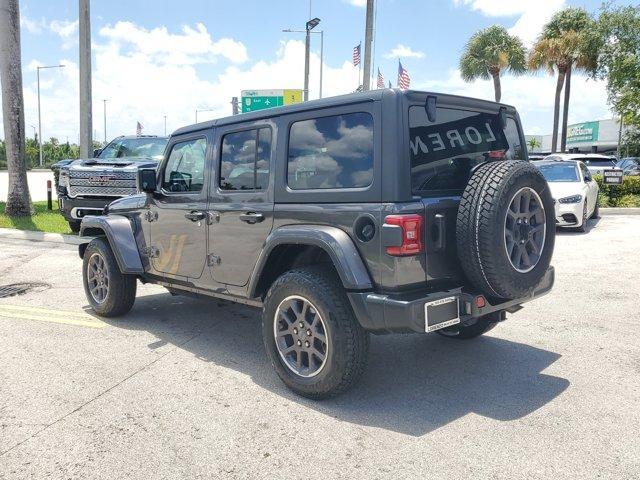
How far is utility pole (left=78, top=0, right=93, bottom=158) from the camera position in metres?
14.0

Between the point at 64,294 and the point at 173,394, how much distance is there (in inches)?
143

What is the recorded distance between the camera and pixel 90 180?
10.6m

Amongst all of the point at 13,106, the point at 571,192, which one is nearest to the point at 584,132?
the point at 571,192

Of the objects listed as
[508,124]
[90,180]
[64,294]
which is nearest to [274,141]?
[508,124]

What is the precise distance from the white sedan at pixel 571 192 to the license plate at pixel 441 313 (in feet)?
25.4

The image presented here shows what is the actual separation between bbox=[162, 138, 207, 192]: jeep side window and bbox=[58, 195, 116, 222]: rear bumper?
5911 millimetres

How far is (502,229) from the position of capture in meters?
3.36

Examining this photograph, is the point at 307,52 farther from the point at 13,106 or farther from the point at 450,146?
the point at 450,146

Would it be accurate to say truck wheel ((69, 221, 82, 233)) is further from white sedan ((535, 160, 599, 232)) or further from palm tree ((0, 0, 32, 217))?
white sedan ((535, 160, 599, 232))

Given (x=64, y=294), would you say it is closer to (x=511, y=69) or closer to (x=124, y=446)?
(x=124, y=446)

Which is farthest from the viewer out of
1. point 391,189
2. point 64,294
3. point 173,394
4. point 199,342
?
point 64,294

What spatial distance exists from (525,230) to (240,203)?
2.04m

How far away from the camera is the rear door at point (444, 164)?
3455mm

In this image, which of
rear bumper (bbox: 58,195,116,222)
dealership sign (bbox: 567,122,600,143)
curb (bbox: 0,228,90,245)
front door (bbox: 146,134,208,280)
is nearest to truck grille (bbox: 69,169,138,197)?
rear bumper (bbox: 58,195,116,222)
